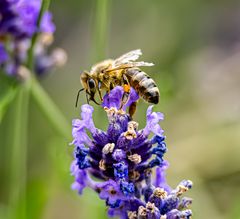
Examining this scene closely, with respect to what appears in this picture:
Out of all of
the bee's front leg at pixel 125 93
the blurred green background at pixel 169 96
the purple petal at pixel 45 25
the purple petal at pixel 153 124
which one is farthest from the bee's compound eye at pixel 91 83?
the purple petal at pixel 45 25

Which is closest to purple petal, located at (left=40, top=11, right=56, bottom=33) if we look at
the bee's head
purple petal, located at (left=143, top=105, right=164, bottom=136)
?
the bee's head

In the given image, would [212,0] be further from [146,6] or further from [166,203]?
[166,203]

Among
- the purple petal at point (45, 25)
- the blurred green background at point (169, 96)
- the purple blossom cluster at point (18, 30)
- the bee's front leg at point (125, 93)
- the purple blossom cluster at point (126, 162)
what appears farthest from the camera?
the blurred green background at point (169, 96)

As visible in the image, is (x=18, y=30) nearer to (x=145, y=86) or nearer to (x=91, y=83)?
(x=91, y=83)

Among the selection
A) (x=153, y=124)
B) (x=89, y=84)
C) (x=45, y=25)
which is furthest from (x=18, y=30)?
(x=153, y=124)

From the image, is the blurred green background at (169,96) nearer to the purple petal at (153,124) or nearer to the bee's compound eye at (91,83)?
the bee's compound eye at (91,83)

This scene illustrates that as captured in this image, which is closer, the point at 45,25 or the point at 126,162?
the point at 126,162

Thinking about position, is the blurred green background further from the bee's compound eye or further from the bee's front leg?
the bee's front leg
